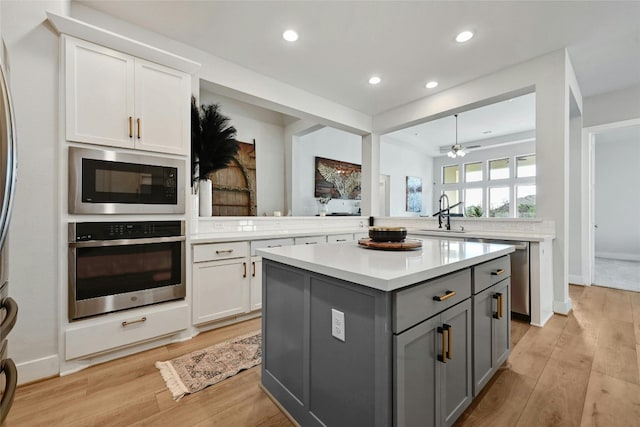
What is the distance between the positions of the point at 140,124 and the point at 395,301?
2291 millimetres

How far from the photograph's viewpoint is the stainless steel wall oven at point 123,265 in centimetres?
189

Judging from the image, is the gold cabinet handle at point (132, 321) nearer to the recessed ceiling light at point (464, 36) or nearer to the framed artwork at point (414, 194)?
the recessed ceiling light at point (464, 36)

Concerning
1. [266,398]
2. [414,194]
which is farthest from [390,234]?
[414,194]

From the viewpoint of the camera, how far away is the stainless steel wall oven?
1893 mm

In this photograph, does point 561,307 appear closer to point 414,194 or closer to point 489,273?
point 489,273

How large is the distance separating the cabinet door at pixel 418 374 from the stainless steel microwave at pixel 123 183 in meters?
2.05

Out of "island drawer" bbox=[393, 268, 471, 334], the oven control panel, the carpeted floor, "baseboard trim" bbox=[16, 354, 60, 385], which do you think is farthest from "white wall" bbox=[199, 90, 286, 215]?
the carpeted floor

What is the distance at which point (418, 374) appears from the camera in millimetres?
1095

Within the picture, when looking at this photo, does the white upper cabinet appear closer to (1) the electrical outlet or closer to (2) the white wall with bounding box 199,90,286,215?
(1) the electrical outlet

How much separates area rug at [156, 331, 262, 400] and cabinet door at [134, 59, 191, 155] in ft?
5.41

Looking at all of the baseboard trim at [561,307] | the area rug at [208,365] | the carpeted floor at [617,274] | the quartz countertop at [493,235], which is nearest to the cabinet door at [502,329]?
the quartz countertop at [493,235]

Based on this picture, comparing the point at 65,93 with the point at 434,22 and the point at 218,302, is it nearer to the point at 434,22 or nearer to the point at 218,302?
the point at 218,302

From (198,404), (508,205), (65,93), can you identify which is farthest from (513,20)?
(508,205)

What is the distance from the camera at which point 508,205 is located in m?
8.09
